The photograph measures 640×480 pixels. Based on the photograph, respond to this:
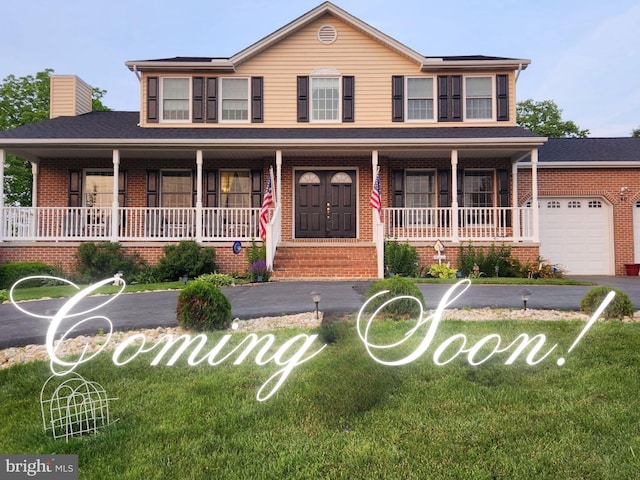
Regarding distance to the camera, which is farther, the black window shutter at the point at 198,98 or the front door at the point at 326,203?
the black window shutter at the point at 198,98

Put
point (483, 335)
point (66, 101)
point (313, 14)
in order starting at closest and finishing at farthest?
point (483, 335) < point (313, 14) < point (66, 101)

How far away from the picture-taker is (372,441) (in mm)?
2861

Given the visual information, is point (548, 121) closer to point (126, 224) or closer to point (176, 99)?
point (176, 99)

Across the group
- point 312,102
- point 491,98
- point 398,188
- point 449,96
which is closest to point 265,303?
point 398,188

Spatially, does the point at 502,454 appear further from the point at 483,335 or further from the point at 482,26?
the point at 482,26

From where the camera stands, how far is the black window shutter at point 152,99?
48.1 ft

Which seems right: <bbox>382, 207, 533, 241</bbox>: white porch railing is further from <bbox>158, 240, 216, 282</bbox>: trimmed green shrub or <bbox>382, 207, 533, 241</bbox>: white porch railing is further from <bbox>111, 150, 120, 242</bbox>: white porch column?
<bbox>111, 150, 120, 242</bbox>: white porch column

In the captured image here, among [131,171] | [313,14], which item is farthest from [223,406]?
[313,14]

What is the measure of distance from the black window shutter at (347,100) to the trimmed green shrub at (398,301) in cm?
979

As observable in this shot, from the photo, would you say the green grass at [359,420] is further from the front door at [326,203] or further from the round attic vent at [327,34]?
the round attic vent at [327,34]

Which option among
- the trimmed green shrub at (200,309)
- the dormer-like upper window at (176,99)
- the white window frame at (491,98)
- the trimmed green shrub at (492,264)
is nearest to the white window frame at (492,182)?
the white window frame at (491,98)

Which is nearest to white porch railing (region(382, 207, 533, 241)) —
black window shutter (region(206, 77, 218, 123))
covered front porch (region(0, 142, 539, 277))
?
covered front porch (region(0, 142, 539, 277))

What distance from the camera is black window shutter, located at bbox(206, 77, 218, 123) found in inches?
579

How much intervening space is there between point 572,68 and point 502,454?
2699 centimetres
